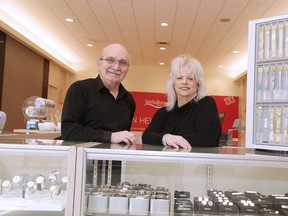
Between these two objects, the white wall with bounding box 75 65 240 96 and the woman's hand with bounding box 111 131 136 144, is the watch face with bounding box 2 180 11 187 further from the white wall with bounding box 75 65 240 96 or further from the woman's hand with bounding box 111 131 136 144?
the white wall with bounding box 75 65 240 96

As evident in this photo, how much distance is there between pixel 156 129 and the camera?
6.07 ft

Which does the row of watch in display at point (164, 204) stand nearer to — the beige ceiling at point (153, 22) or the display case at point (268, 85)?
the display case at point (268, 85)

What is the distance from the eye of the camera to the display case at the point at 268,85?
48.8 inches

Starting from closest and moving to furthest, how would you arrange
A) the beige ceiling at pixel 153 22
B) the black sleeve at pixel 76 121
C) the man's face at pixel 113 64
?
the black sleeve at pixel 76 121
the man's face at pixel 113 64
the beige ceiling at pixel 153 22

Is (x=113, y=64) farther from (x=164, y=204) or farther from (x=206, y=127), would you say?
(x=164, y=204)

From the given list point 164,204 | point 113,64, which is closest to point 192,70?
point 113,64

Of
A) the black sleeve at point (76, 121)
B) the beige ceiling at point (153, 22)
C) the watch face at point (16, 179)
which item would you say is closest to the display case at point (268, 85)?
the black sleeve at point (76, 121)

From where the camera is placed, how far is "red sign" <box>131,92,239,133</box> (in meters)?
9.92

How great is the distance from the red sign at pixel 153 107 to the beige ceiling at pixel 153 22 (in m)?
1.34

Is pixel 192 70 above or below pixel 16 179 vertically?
above

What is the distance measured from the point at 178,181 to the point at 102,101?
768 mm

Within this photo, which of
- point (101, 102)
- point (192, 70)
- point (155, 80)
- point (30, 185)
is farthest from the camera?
point (155, 80)

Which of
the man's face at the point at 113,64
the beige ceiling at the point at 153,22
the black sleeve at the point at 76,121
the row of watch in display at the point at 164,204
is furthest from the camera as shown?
the beige ceiling at the point at 153,22

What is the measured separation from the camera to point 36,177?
1.37m
